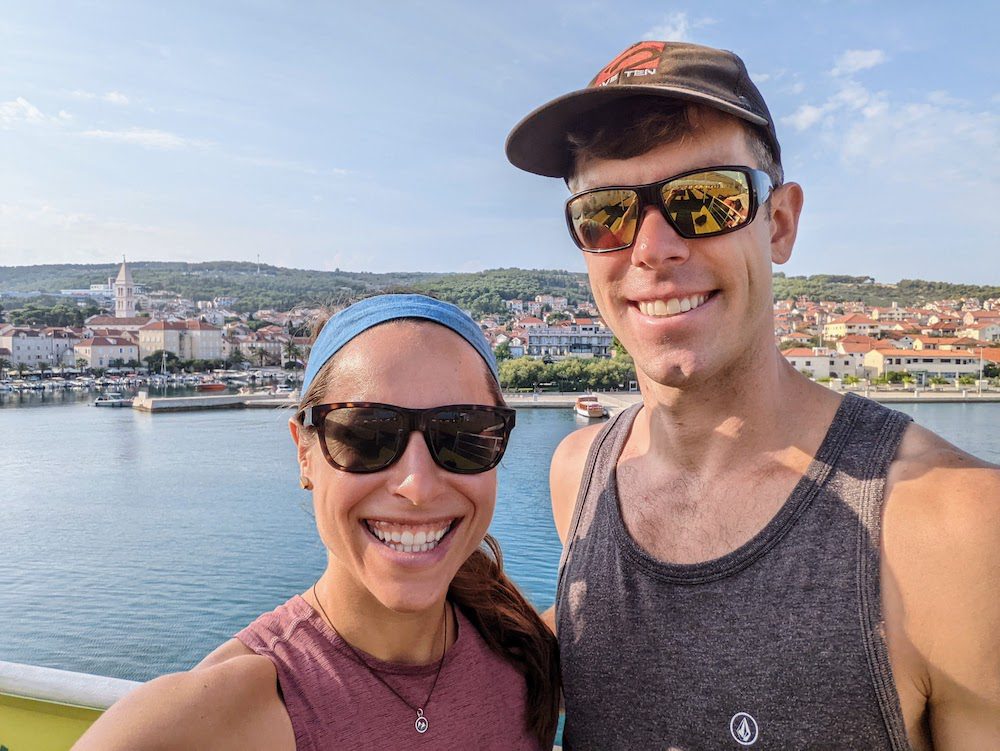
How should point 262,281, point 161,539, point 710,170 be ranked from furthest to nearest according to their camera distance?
point 262,281
point 161,539
point 710,170

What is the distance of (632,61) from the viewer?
125 centimetres

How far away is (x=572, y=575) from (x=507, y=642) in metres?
0.16

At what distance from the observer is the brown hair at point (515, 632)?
4.30 ft

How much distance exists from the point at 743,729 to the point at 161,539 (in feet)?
56.5

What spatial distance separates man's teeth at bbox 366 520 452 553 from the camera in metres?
1.13

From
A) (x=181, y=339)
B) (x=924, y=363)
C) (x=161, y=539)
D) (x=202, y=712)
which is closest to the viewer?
(x=202, y=712)

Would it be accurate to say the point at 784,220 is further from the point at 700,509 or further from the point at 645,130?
the point at 700,509

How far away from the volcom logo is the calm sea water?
5.17 meters

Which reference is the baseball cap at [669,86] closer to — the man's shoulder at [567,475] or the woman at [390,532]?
the woman at [390,532]

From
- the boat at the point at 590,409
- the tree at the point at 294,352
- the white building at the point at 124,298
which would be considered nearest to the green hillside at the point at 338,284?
the white building at the point at 124,298

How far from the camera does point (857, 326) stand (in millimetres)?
66938

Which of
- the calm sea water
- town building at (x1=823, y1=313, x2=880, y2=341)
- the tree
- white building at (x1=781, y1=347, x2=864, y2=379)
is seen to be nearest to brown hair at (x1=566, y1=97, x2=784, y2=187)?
the tree

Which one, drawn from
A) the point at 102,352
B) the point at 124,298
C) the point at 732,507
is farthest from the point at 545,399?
the point at 124,298

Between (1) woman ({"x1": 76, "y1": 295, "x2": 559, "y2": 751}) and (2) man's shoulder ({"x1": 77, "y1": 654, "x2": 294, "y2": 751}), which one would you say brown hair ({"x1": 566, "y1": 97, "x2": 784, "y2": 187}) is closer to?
(1) woman ({"x1": 76, "y1": 295, "x2": 559, "y2": 751})
